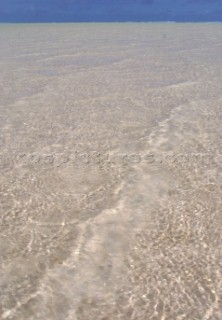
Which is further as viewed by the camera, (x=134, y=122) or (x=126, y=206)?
(x=134, y=122)

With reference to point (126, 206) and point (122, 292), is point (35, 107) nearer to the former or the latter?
point (126, 206)

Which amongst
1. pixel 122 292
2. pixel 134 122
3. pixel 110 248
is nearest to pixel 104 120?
pixel 134 122

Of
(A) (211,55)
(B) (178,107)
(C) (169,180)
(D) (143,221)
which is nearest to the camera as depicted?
(D) (143,221)

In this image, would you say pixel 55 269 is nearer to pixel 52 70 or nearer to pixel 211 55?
pixel 52 70

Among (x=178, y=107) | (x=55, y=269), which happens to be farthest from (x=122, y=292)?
(x=178, y=107)

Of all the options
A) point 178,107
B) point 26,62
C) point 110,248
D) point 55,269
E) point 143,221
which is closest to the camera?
point 55,269

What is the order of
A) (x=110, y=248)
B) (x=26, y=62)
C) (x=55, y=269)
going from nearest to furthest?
(x=55, y=269) → (x=110, y=248) → (x=26, y=62)
